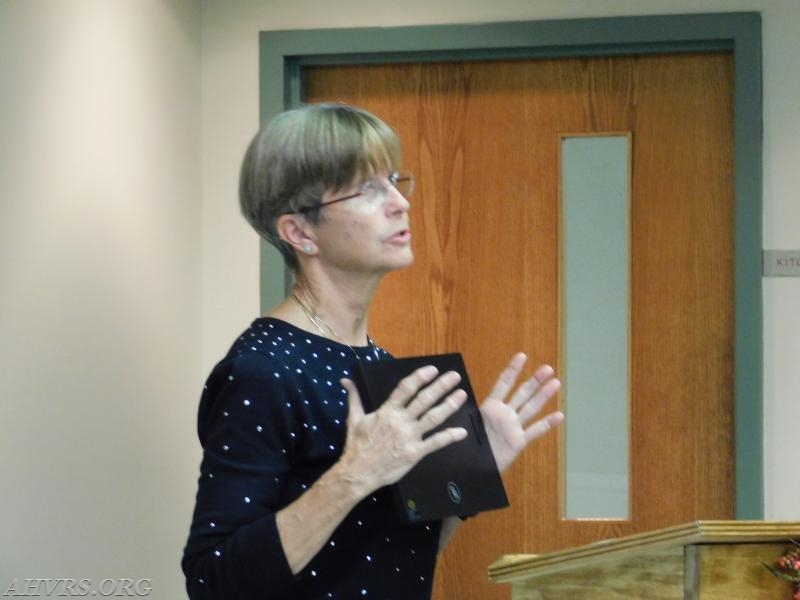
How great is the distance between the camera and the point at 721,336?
10.3 ft

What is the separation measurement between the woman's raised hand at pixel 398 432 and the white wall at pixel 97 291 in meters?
1.28

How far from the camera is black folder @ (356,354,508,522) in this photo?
1275mm

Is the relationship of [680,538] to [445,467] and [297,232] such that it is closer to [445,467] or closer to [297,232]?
[445,467]

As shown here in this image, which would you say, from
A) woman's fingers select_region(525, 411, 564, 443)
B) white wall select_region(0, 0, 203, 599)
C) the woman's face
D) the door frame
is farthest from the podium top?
the door frame

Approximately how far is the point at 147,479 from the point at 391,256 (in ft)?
5.30

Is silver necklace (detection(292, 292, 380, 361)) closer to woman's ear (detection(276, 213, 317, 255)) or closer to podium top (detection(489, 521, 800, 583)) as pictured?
woman's ear (detection(276, 213, 317, 255))

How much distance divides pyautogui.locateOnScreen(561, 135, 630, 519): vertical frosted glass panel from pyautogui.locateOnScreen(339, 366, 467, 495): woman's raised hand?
202cm

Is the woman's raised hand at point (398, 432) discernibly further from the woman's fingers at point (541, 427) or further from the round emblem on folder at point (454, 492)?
the woman's fingers at point (541, 427)

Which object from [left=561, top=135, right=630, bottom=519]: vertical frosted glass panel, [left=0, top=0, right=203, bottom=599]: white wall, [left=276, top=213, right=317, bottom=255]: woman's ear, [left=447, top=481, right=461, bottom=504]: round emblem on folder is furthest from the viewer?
[left=561, top=135, right=630, bottom=519]: vertical frosted glass panel

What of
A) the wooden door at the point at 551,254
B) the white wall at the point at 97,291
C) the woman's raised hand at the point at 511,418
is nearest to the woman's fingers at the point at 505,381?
the woman's raised hand at the point at 511,418

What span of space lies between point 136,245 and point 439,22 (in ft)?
3.48

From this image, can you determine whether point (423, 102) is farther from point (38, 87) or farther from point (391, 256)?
point (391, 256)

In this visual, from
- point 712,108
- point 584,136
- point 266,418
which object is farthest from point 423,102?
point 266,418

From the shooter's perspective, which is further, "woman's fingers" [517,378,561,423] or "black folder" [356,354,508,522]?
"woman's fingers" [517,378,561,423]
